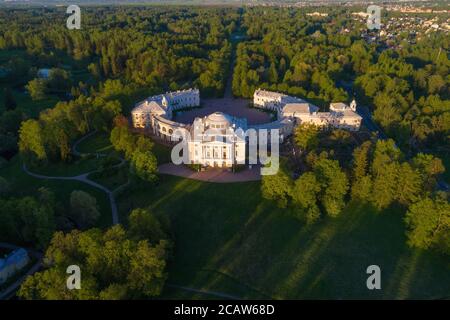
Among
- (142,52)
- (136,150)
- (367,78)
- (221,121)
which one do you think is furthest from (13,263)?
(142,52)

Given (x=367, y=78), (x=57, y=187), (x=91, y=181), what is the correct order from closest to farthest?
1. (x=57, y=187)
2. (x=91, y=181)
3. (x=367, y=78)

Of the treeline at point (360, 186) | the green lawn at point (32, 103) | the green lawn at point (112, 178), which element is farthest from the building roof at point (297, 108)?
the green lawn at point (32, 103)

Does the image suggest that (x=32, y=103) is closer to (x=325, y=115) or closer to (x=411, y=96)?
(x=325, y=115)

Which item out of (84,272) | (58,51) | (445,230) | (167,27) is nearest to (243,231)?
(84,272)

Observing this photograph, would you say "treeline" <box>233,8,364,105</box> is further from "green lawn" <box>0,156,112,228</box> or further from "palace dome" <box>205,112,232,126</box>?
"green lawn" <box>0,156,112,228</box>

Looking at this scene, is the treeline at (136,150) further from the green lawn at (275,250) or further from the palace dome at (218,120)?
the palace dome at (218,120)

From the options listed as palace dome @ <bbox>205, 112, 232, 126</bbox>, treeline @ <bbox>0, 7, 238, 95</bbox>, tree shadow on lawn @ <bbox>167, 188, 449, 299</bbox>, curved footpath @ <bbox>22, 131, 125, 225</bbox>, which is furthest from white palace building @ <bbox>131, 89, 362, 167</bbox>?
tree shadow on lawn @ <bbox>167, 188, 449, 299</bbox>
